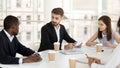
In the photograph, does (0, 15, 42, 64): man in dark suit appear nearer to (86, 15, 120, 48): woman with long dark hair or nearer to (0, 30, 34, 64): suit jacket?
(0, 30, 34, 64): suit jacket

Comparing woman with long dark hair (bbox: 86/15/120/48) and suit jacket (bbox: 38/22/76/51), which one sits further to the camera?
woman with long dark hair (bbox: 86/15/120/48)

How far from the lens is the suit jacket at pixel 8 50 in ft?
6.07

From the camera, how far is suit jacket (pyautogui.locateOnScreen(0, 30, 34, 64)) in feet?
6.07

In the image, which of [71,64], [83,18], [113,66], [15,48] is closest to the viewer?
[113,66]

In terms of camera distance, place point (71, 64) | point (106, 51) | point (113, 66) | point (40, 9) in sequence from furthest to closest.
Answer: point (40, 9)
point (106, 51)
point (71, 64)
point (113, 66)

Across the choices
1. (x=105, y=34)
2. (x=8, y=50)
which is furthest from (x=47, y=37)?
(x=8, y=50)

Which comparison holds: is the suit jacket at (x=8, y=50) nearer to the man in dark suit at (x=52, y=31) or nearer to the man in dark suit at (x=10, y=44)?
the man in dark suit at (x=10, y=44)

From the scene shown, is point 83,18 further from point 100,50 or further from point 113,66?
point 113,66

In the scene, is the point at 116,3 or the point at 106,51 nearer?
the point at 106,51

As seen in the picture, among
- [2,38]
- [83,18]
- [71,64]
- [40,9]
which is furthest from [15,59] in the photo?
[83,18]

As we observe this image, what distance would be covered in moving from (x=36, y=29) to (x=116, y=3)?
1.70 meters

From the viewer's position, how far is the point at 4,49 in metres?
1.97

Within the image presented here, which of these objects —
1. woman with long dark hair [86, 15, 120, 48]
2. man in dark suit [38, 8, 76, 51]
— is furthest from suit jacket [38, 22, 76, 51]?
woman with long dark hair [86, 15, 120, 48]

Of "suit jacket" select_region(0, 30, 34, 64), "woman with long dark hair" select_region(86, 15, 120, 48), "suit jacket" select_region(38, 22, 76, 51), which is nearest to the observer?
"suit jacket" select_region(0, 30, 34, 64)
